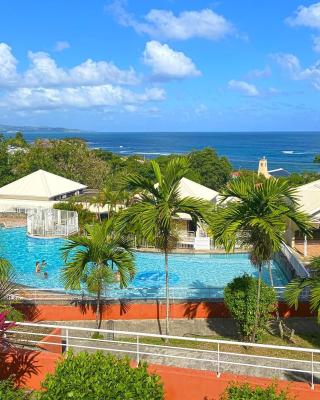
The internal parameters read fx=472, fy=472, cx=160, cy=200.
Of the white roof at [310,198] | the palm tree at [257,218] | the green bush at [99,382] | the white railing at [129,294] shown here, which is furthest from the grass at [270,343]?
the white roof at [310,198]

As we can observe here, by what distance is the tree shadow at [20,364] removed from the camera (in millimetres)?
7371

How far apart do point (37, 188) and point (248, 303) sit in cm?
2344

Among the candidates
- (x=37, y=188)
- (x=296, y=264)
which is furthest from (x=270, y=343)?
(x=37, y=188)

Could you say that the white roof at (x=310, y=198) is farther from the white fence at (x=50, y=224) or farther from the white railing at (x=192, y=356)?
the white fence at (x=50, y=224)

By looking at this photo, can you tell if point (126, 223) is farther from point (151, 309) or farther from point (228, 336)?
point (228, 336)

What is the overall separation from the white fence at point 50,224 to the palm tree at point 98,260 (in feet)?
48.3

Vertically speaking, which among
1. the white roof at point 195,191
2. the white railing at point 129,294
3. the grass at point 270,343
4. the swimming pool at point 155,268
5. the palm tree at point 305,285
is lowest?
the swimming pool at point 155,268

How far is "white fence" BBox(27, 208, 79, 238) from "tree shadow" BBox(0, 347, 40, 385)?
1895 centimetres

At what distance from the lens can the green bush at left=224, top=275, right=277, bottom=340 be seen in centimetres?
1102

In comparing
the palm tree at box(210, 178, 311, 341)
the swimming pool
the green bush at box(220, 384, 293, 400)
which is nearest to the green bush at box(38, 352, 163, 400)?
the green bush at box(220, 384, 293, 400)

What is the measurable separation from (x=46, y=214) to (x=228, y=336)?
16.3 meters

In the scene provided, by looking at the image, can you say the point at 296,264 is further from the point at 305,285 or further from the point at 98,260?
the point at 98,260

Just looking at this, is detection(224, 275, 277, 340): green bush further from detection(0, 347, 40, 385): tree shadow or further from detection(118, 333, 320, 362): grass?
detection(0, 347, 40, 385): tree shadow

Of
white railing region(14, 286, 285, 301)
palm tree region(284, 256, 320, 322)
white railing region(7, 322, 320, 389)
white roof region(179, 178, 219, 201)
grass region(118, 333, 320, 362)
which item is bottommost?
grass region(118, 333, 320, 362)
